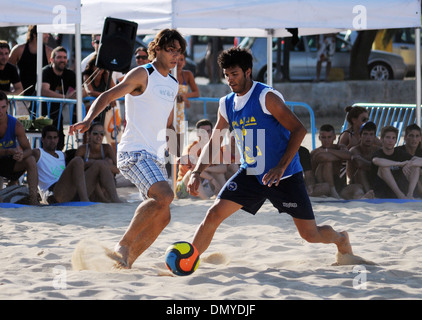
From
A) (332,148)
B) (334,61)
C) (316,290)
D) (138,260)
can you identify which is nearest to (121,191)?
(332,148)

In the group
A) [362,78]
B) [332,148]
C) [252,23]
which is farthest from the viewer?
[362,78]

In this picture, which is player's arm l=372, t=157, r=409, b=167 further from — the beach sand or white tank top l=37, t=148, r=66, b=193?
white tank top l=37, t=148, r=66, b=193

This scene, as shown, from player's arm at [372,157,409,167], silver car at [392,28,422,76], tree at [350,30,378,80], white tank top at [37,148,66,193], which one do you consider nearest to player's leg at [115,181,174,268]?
white tank top at [37,148,66,193]

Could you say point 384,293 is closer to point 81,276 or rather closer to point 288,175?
point 288,175

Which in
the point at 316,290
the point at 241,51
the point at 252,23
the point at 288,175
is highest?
the point at 252,23

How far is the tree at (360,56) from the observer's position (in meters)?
20.3

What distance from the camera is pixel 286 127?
16.8 feet

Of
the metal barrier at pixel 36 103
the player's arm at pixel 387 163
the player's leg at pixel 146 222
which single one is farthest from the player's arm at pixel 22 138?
the player's arm at pixel 387 163

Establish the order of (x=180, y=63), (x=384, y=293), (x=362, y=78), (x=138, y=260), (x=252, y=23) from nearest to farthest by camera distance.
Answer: (x=384, y=293) < (x=138, y=260) < (x=252, y=23) < (x=180, y=63) < (x=362, y=78)

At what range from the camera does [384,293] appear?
4770 mm

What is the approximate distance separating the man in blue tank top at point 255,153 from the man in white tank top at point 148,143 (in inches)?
10.8

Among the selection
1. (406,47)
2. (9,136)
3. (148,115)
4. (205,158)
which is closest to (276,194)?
(205,158)

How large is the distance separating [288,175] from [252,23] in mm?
3987

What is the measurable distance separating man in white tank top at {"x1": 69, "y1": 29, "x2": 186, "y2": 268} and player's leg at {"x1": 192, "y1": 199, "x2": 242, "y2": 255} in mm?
296
